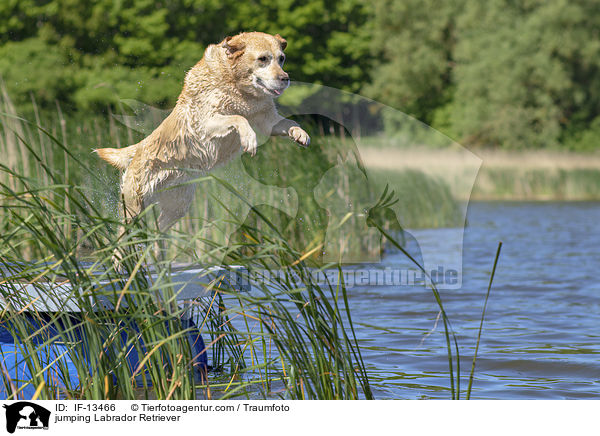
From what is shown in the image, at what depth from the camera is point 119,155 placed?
3.16 meters

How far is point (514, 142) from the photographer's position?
36000 mm

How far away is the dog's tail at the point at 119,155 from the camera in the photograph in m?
3.14

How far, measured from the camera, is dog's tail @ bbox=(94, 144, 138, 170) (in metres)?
3.14

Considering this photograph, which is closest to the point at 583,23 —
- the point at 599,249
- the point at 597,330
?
the point at 599,249

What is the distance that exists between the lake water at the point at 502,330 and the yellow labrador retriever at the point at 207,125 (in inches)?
44.3

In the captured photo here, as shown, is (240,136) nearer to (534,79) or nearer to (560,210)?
(560,210)

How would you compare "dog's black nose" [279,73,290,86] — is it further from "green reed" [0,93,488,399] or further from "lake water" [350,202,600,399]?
"lake water" [350,202,600,399]

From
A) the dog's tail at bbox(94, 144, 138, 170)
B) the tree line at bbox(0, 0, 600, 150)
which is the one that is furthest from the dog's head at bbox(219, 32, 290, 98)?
the tree line at bbox(0, 0, 600, 150)

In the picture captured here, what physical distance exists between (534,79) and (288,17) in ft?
52.6

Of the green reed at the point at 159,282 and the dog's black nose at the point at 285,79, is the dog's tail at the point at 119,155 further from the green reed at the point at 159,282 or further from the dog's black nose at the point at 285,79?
the dog's black nose at the point at 285,79

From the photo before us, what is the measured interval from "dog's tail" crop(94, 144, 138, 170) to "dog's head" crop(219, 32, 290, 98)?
21.6 inches
